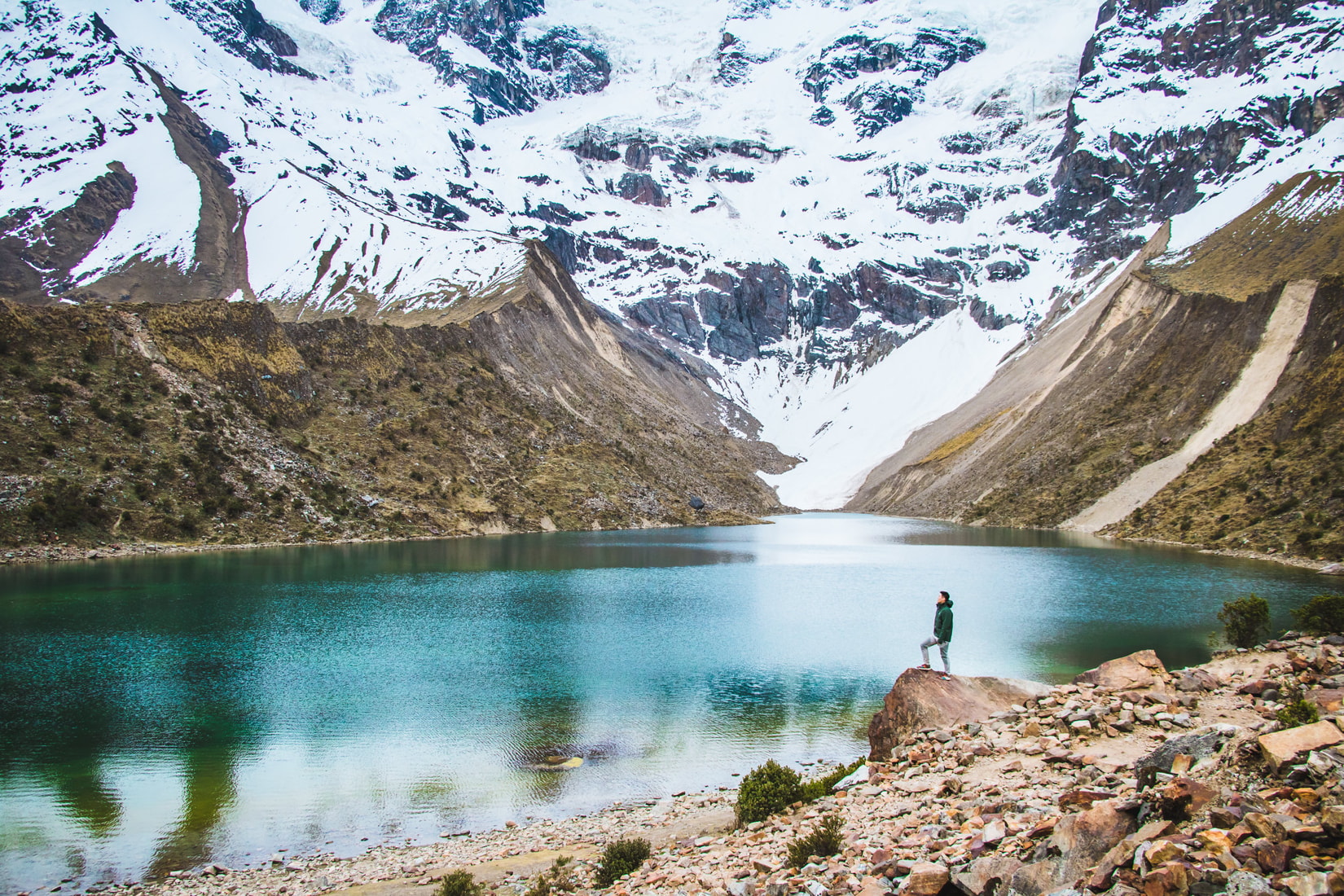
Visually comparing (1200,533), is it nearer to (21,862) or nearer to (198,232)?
(21,862)

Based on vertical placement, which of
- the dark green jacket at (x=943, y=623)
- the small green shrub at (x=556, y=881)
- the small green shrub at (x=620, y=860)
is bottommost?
the small green shrub at (x=556, y=881)

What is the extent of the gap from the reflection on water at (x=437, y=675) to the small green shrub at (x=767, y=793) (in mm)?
4810

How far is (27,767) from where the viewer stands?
72.9 feet

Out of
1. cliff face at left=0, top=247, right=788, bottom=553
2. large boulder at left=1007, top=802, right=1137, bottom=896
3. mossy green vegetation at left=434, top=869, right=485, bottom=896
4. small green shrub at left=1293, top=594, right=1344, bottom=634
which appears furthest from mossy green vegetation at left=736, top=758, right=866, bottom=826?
cliff face at left=0, top=247, right=788, bottom=553

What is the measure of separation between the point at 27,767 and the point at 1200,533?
258ft

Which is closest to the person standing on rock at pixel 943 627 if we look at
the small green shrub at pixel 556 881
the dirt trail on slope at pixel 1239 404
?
the small green shrub at pixel 556 881

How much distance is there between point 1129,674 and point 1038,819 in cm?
1259

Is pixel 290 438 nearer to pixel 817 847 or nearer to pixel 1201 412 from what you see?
pixel 817 847

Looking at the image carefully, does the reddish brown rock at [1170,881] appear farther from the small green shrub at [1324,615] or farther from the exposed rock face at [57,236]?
the exposed rock face at [57,236]

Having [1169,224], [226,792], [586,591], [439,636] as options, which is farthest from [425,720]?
[1169,224]

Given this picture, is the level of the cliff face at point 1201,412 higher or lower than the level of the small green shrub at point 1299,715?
higher

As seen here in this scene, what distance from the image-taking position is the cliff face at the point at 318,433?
67.9 m

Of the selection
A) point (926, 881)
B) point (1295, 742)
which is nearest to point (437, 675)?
point (926, 881)

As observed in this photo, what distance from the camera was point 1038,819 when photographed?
37.0 feet
